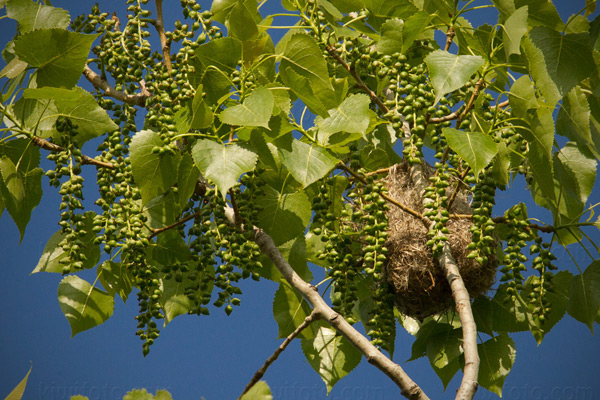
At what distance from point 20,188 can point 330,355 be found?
2.94 feet

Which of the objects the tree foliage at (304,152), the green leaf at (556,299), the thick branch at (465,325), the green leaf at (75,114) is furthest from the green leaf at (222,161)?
the green leaf at (556,299)

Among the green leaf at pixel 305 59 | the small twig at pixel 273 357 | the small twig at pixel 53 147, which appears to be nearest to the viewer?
the small twig at pixel 273 357

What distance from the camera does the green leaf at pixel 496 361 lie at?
1883 millimetres

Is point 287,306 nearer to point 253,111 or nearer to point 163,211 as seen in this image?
point 163,211

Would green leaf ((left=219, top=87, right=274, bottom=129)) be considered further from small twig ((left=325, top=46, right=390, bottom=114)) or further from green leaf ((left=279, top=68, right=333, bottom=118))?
small twig ((left=325, top=46, right=390, bottom=114))

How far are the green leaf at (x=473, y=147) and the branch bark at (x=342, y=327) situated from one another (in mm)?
412

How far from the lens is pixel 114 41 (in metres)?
1.88

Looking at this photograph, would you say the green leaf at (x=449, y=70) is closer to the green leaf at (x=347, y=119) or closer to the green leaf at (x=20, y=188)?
the green leaf at (x=347, y=119)

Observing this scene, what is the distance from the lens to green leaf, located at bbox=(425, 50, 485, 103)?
1426 mm

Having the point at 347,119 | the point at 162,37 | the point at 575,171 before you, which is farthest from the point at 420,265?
the point at 162,37

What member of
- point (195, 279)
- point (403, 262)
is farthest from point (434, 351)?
point (195, 279)

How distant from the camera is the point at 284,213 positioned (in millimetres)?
1593

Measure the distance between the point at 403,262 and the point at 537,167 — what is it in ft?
1.55

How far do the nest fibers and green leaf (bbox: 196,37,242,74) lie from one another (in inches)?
27.4
